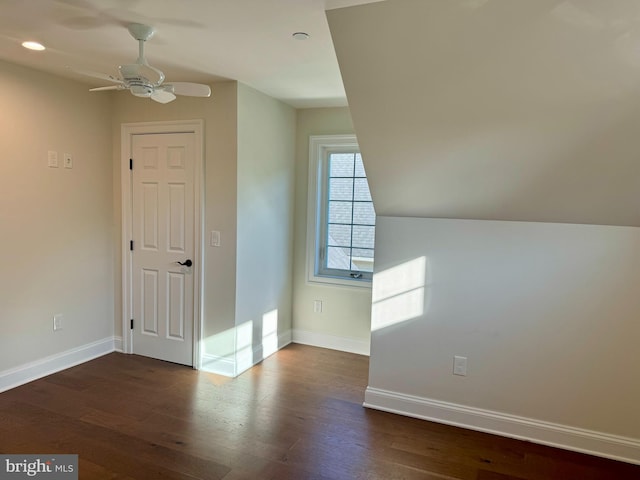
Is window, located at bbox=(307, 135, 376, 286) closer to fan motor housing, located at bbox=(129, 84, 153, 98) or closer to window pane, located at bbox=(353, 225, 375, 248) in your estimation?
window pane, located at bbox=(353, 225, 375, 248)

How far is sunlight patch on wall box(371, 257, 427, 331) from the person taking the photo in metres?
2.86

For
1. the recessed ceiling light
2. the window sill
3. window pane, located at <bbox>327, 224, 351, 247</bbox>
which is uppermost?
the recessed ceiling light

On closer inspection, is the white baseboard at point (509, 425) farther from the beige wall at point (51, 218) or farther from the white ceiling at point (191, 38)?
the beige wall at point (51, 218)

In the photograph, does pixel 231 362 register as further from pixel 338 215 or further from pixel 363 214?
pixel 363 214

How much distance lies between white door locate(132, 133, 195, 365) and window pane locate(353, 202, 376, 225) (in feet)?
5.21

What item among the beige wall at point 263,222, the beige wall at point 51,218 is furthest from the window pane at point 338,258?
the beige wall at point 51,218

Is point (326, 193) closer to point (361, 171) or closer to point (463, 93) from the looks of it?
point (361, 171)

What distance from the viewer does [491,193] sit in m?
2.53

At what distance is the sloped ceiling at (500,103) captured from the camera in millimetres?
1745

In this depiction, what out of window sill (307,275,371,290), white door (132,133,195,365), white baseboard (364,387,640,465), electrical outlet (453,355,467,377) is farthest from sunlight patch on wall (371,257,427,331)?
white door (132,133,195,365)

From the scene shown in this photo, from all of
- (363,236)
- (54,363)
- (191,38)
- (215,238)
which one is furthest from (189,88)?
(54,363)

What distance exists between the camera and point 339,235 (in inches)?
168

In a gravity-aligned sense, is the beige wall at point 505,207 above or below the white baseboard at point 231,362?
above

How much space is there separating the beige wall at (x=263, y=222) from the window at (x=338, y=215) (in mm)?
247
